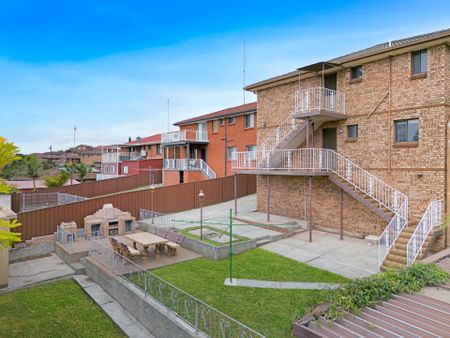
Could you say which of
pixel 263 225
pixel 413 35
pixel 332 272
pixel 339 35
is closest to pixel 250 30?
pixel 339 35

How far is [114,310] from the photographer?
9.98 m

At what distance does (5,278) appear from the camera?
11844 mm

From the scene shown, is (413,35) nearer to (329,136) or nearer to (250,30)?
(329,136)

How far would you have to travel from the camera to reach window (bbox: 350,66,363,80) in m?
15.4

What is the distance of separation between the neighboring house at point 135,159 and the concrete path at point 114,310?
24135 mm

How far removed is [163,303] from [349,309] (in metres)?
4.73

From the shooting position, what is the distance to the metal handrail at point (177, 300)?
7031 millimetres

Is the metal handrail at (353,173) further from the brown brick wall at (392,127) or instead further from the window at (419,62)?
the window at (419,62)

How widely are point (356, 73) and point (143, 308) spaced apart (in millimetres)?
13912

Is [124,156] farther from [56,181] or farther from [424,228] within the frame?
[424,228]

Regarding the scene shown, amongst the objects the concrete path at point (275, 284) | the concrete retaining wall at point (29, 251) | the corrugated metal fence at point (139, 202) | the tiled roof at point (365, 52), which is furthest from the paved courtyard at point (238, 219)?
the tiled roof at point (365, 52)

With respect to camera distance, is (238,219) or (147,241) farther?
(238,219)

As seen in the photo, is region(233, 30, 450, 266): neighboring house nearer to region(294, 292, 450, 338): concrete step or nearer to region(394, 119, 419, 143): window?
region(394, 119, 419, 143): window

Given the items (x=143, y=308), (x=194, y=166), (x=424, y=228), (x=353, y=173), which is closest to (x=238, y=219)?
(x=353, y=173)
